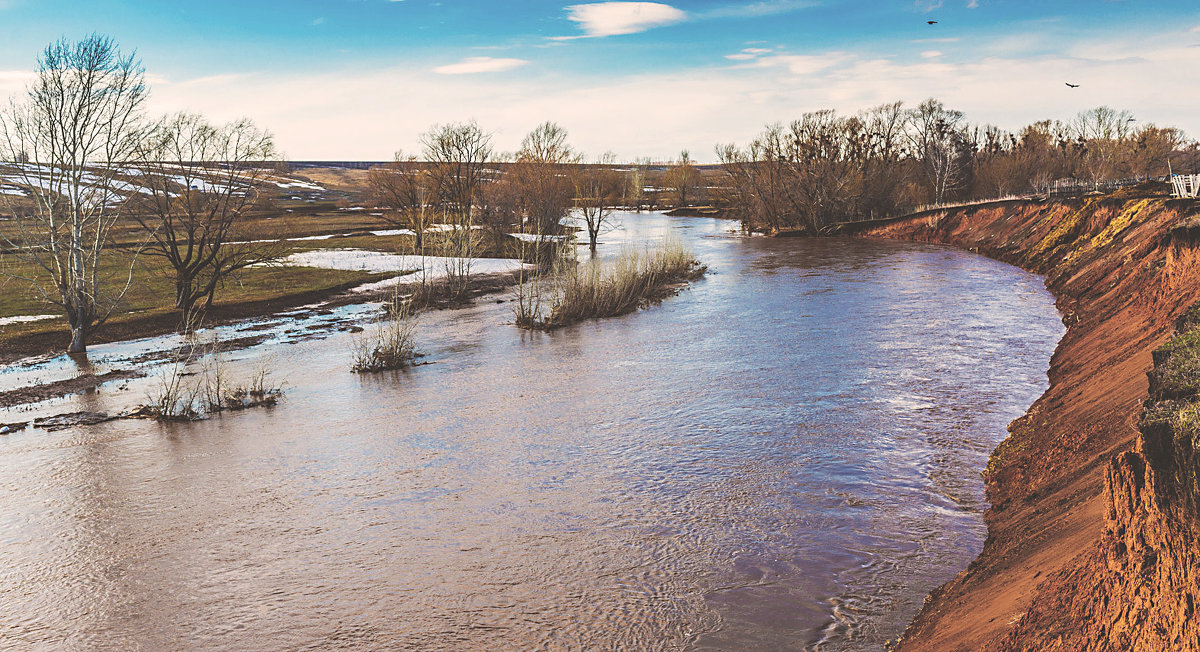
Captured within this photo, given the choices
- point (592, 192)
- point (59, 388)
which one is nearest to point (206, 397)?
point (59, 388)

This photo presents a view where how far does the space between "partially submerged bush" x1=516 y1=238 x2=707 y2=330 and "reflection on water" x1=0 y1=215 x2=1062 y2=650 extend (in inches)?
166

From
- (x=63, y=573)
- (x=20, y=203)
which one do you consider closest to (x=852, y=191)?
(x=20, y=203)

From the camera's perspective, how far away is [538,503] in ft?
32.1

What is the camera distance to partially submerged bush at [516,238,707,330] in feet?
77.0

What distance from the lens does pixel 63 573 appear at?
850 centimetres

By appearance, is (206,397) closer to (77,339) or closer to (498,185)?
(77,339)

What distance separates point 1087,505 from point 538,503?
585 centimetres

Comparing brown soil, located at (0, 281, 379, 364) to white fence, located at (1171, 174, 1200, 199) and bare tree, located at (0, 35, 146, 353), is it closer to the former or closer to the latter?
bare tree, located at (0, 35, 146, 353)

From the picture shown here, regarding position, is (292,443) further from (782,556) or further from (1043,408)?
(1043,408)

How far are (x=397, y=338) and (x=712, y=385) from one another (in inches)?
316

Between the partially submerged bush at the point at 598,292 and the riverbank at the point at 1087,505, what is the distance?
1259 centimetres

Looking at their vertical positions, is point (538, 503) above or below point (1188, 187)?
below

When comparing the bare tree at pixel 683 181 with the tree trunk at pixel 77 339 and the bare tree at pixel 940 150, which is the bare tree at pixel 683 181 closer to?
the bare tree at pixel 940 150

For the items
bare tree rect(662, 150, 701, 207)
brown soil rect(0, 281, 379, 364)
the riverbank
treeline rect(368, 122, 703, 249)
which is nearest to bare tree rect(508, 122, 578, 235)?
treeline rect(368, 122, 703, 249)
